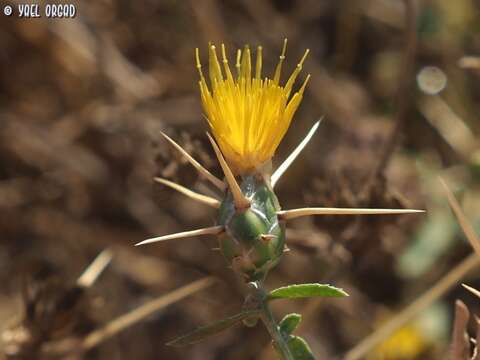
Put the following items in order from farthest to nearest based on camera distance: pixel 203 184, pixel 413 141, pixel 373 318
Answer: pixel 413 141
pixel 373 318
pixel 203 184

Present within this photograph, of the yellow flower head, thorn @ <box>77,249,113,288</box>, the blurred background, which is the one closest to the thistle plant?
the yellow flower head

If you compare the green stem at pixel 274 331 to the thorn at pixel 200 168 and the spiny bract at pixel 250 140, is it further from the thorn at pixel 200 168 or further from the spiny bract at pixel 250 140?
the thorn at pixel 200 168

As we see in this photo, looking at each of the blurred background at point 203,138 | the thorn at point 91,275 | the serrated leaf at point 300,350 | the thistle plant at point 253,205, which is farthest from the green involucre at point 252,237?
the blurred background at point 203,138

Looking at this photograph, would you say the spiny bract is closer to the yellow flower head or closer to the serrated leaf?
the yellow flower head

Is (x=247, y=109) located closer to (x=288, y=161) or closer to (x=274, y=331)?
(x=288, y=161)

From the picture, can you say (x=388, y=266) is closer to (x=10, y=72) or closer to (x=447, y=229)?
(x=447, y=229)

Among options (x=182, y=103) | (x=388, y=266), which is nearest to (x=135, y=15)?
(x=182, y=103)
